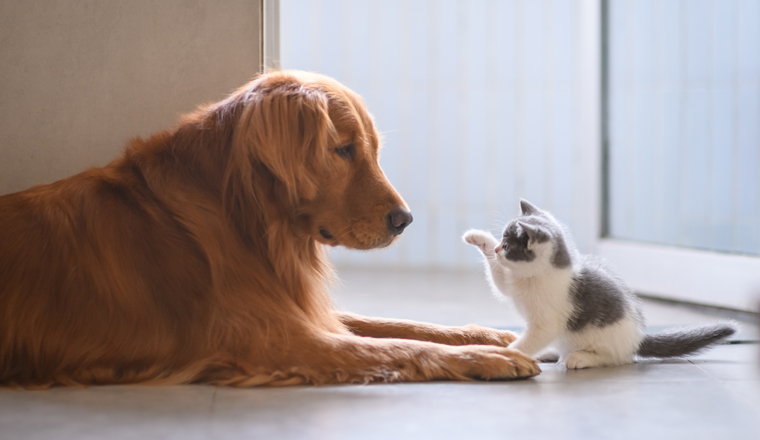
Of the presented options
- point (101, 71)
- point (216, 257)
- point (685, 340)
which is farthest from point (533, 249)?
point (101, 71)

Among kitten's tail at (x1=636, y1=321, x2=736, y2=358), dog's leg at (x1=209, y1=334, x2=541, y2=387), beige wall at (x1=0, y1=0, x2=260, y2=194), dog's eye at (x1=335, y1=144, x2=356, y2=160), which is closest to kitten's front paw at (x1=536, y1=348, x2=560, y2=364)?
kitten's tail at (x1=636, y1=321, x2=736, y2=358)

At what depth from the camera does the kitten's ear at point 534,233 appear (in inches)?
63.8

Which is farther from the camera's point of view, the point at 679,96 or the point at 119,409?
the point at 679,96

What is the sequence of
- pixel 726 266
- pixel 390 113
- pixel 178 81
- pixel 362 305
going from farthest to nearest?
pixel 390 113 < pixel 362 305 < pixel 726 266 < pixel 178 81

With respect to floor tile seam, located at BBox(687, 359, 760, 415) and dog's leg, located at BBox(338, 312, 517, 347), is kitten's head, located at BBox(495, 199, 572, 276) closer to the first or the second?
dog's leg, located at BBox(338, 312, 517, 347)

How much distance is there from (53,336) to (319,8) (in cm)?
322

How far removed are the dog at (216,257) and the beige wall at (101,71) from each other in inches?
19.3

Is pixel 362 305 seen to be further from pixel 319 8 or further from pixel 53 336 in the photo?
pixel 319 8

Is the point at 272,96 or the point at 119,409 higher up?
the point at 272,96

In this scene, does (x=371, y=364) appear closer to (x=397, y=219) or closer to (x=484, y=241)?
(x=397, y=219)

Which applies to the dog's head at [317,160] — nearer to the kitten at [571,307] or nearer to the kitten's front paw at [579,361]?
the kitten at [571,307]

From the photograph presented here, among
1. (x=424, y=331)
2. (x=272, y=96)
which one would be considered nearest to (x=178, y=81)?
(x=272, y=96)

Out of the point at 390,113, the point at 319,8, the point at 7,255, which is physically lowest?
the point at 7,255

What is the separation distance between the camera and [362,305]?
2805 millimetres
